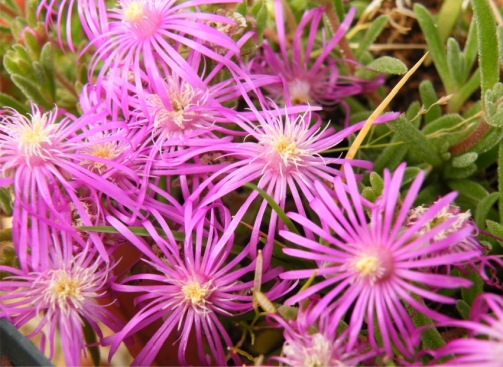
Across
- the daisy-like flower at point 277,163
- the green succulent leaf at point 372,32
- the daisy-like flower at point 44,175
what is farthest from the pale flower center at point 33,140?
the green succulent leaf at point 372,32

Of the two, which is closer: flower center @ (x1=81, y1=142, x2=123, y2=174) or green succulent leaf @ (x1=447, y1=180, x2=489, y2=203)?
flower center @ (x1=81, y1=142, x2=123, y2=174)

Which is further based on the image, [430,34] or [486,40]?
[430,34]

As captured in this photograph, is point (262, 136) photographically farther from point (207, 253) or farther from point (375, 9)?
point (375, 9)

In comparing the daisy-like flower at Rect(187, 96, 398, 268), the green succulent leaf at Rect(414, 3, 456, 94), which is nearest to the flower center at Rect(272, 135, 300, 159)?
the daisy-like flower at Rect(187, 96, 398, 268)

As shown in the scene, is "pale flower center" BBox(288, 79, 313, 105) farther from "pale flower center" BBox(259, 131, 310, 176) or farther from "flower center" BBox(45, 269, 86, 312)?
"flower center" BBox(45, 269, 86, 312)

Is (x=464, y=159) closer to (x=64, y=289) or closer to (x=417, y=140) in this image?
(x=417, y=140)

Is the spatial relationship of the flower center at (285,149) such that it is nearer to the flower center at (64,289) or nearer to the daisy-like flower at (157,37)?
the daisy-like flower at (157,37)

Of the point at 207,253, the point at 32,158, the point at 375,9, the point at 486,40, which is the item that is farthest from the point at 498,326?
the point at 375,9
